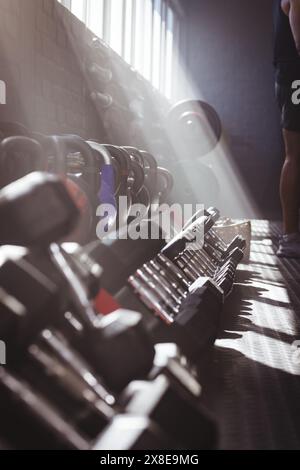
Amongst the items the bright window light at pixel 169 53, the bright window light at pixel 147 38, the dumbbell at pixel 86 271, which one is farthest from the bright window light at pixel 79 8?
the bright window light at pixel 169 53

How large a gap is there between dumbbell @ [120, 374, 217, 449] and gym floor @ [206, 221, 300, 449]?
484 mm

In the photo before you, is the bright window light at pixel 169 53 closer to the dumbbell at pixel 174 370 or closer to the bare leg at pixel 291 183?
the bare leg at pixel 291 183

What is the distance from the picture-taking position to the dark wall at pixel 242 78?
28.1ft

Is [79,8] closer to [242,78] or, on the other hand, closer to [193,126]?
[193,126]

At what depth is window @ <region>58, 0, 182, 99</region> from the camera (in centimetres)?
488

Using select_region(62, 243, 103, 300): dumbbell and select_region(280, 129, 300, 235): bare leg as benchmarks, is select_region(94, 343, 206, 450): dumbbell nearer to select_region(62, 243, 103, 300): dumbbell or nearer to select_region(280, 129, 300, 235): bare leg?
select_region(62, 243, 103, 300): dumbbell

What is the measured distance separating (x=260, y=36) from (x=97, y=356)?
8.49 meters

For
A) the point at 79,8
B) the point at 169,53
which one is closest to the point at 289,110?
the point at 79,8

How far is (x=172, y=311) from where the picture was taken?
146 centimetres

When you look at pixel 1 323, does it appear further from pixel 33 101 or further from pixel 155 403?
pixel 33 101

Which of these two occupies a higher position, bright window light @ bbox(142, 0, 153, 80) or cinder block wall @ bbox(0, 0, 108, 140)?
bright window light @ bbox(142, 0, 153, 80)

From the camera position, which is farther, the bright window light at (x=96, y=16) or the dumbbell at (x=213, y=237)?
the bright window light at (x=96, y=16)

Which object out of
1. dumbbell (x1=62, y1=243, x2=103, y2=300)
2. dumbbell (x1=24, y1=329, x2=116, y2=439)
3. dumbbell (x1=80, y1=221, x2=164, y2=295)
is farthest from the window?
dumbbell (x1=24, y1=329, x2=116, y2=439)

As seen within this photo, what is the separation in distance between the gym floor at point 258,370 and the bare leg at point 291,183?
0.79 metres
